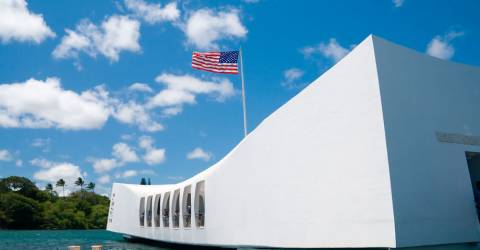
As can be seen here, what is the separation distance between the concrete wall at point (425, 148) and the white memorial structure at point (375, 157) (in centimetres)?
2

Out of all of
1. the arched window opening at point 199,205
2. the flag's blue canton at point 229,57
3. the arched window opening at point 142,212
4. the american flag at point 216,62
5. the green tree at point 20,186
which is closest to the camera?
the arched window opening at point 199,205

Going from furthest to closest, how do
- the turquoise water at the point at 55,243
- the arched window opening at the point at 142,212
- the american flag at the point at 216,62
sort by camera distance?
the arched window opening at the point at 142,212 < the turquoise water at the point at 55,243 < the american flag at the point at 216,62

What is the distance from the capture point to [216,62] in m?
14.5

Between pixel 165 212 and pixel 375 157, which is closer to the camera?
pixel 375 157

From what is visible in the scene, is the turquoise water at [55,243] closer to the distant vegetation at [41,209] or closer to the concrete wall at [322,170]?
the concrete wall at [322,170]

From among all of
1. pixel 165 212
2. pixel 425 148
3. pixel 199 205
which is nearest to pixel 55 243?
pixel 165 212

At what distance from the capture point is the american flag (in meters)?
14.2

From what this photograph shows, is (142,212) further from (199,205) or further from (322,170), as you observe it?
(322,170)

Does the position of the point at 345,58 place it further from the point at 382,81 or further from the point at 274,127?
the point at 274,127

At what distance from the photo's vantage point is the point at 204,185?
13.8 m

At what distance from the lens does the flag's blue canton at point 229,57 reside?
1456 centimetres

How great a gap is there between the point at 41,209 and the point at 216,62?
156 ft

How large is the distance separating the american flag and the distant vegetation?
44285 mm

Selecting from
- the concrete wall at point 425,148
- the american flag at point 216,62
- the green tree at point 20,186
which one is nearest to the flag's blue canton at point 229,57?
the american flag at point 216,62
